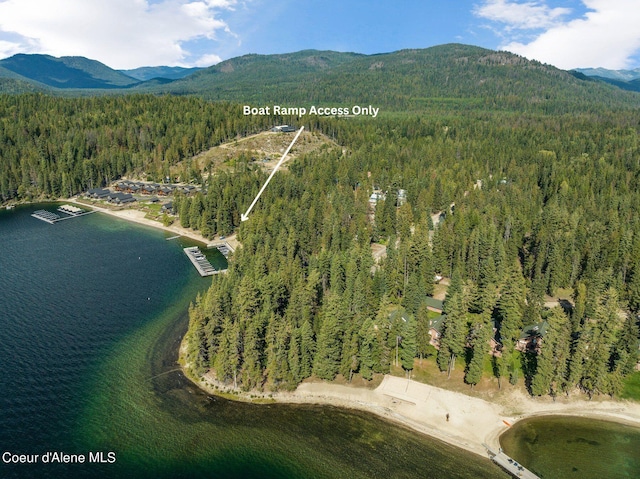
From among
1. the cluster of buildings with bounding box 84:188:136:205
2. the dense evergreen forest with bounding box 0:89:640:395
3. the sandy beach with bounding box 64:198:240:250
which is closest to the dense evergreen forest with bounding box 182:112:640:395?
the dense evergreen forest with bounding box 0:89:640:395

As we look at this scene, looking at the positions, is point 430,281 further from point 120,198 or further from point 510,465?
point 120,198

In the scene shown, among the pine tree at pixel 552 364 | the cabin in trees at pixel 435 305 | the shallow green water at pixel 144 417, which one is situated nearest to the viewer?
the shallow green water at pixel 144 417

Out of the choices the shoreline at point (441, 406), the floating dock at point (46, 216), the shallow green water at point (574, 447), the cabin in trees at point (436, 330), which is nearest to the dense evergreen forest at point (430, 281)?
the shoreline at point (441, 406)

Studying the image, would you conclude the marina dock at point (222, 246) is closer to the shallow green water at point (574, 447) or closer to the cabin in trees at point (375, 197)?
the cabin in trees at point (375, 197)

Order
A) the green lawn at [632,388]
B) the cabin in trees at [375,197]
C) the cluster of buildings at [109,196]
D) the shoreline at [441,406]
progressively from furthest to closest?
the cluster of buildings at [109,196] → the cabin in trees at [375,197] → the green lawn at [632,388] → the shoreline at [441,406]

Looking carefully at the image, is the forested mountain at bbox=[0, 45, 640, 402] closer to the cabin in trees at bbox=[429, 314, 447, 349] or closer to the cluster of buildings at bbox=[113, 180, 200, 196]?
the cabin in trees at bbox=[429, 314, 447, 349]

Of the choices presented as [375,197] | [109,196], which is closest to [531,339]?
[375,197]
